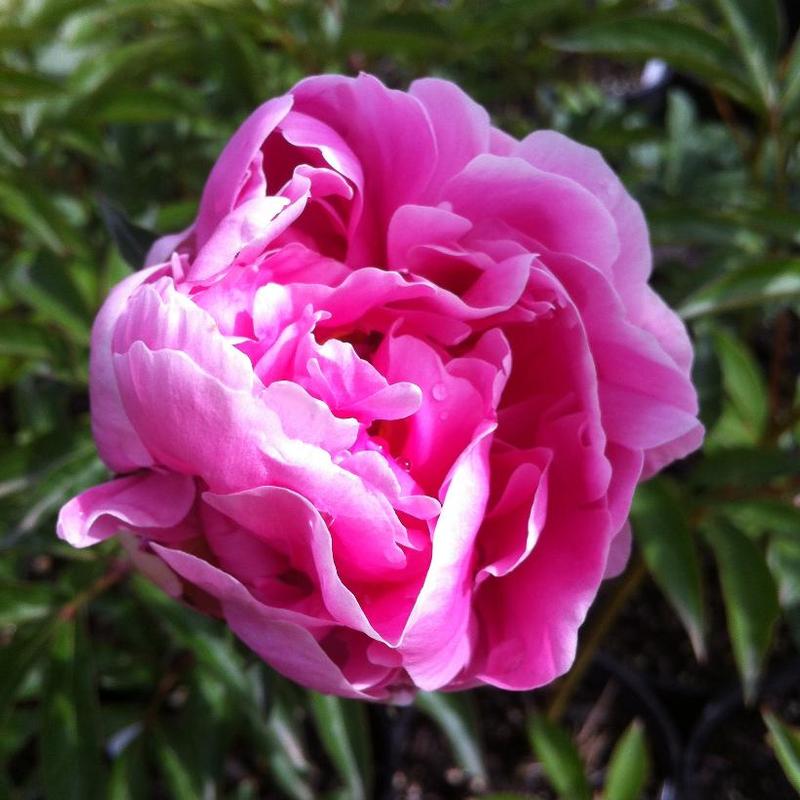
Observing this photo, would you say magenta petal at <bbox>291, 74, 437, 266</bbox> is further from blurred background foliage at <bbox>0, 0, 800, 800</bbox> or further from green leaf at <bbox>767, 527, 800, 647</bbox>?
green leaf at <bbox>767, 527, 800, 647</bbox>

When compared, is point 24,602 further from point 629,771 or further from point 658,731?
point 658,731

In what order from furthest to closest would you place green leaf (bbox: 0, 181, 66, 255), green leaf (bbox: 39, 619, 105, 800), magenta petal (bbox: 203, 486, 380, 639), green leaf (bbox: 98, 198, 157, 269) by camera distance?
green leaf (bbox: 0, 181, 66, 255), green leaf (bbox: 39, 619, 105, 800), green leaf (bbox: 98, 198, 157, 269), magenta petal (bbox: 203, 486, 380, 639)

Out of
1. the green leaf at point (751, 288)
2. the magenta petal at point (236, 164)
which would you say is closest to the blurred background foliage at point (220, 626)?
the green leaf at point (751, 288)

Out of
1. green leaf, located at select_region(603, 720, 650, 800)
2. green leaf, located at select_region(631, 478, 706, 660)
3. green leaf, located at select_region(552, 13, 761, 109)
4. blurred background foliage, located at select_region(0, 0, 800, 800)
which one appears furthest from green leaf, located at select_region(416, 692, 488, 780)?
green leaf, located at select_region(552, 13, 761, 109)

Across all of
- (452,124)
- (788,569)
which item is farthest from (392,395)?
(788,569)

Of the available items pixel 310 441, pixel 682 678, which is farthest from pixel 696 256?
pixel 310 441

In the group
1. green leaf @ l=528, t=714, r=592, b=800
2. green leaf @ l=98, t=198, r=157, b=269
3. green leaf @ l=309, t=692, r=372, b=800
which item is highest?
green leaf @ l=98, t=198, r=157, b=269

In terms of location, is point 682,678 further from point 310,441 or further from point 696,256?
point 310,441
